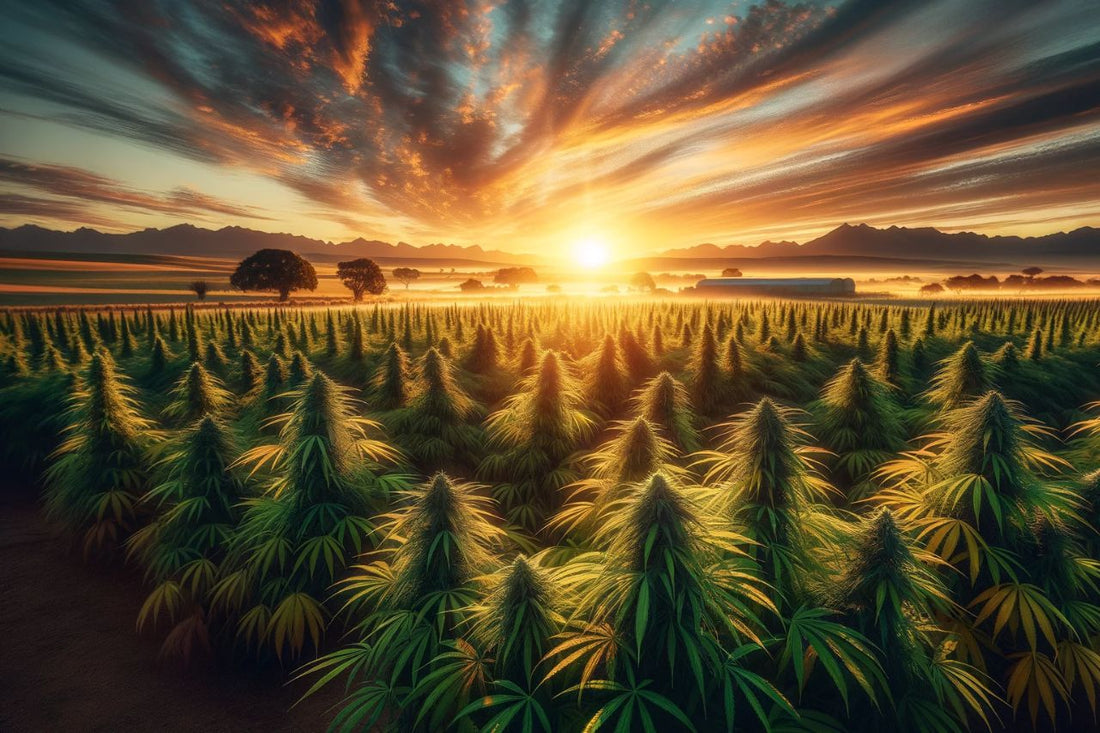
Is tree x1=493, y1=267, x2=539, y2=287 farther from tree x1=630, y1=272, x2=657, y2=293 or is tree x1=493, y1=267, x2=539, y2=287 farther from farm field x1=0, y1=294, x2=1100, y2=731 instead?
farm field x1=0, y1=294, x2=1100, y2=731

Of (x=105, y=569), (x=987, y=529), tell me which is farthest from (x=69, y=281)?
(x=987, y=529)

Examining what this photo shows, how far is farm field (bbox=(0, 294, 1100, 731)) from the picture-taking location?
302 centimetres

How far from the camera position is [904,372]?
20.1 meters

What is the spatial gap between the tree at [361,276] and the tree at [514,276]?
177 feet

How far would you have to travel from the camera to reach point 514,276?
141000mm

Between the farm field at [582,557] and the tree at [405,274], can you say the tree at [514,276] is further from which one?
the farm field at [582,557]

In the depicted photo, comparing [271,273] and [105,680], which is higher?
[271,273]

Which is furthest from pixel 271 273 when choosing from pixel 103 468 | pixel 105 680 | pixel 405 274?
pixel 105 680

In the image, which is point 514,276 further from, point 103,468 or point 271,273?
point 103,468

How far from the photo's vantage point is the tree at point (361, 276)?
89.1m

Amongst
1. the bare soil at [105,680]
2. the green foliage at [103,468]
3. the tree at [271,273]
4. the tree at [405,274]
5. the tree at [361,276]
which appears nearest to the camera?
the bare soil at [105,680]

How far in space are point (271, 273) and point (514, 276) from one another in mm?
73776

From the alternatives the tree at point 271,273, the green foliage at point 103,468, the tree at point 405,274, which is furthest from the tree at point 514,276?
the green foliage at point 103,468

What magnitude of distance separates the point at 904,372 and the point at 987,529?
19.4m
